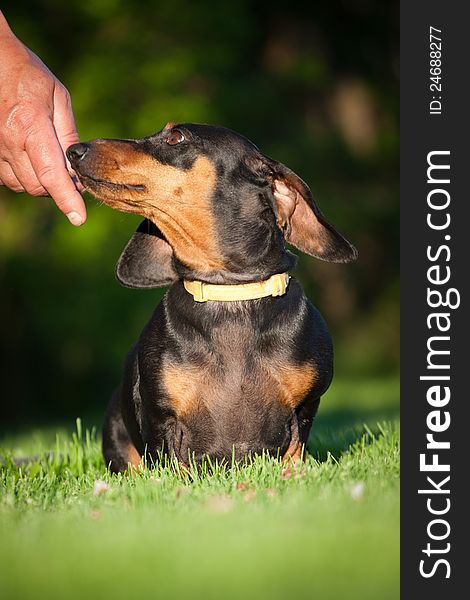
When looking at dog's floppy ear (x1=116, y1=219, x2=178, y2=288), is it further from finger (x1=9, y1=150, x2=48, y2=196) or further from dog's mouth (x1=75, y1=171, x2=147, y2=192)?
dog's mouth (x1=75, y1=171, x2=147, y2=192)

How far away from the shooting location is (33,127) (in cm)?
496

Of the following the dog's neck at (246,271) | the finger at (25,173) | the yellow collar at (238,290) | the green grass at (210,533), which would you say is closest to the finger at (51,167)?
the finger at (25,173)

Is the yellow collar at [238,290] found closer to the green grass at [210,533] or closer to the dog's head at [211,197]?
the dog's head at [211,197]

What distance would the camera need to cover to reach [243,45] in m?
17.9

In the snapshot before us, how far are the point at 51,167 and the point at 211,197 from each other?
2.73ft

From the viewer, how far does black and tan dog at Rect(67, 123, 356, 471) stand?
478 centimetres

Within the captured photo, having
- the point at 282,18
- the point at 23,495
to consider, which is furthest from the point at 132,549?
the point at 282,18

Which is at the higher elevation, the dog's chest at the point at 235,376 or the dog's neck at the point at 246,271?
the dog's neck at the point at 246,271

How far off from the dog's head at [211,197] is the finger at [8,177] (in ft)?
2.23

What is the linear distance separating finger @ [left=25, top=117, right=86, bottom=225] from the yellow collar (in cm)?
73

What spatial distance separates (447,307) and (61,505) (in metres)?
2.02

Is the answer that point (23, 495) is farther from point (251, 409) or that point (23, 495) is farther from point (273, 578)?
point (273, 578)

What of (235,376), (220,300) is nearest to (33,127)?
(220,300)

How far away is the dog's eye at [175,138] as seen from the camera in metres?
4.89
